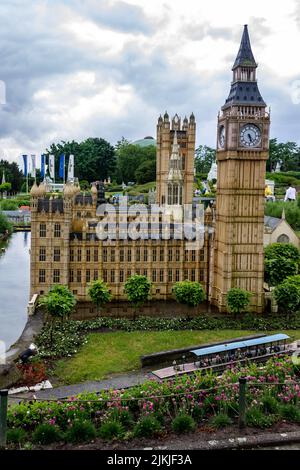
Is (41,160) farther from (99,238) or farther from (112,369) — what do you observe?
(112,369)

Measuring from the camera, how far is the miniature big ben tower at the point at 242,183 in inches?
1986

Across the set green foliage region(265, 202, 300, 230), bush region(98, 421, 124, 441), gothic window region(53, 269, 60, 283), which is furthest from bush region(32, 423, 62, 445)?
green foliage region(265, 202, 300, 230)

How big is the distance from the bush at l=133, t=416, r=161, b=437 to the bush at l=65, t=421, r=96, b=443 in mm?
1579

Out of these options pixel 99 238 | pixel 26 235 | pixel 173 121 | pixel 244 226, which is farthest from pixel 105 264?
pixel 26 235

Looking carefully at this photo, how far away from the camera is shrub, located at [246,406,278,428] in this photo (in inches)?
778

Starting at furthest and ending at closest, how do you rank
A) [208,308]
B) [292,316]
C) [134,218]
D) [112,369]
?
[134,218]
[208,308]
[292,316]
[112,369]

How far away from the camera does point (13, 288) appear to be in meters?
66.2

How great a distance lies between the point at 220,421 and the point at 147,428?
281 cm

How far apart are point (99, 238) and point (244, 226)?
15.3 m

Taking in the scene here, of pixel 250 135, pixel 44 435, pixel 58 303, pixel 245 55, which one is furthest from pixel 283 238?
pixel 44 435

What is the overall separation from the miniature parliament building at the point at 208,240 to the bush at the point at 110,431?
34363 mm

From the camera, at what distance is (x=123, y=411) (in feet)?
67.2

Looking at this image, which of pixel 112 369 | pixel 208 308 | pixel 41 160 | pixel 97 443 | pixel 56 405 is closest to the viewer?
pixel 97 443

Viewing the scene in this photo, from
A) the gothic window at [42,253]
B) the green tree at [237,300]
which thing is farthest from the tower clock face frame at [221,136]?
the gothic window at [42,253]
